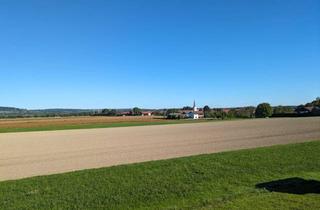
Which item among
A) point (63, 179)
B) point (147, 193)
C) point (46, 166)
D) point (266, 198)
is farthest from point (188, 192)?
point (46, 166)

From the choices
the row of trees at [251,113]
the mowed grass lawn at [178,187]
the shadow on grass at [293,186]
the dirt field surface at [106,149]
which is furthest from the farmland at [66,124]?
the shadow on grass at [293,186]

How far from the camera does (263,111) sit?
114m

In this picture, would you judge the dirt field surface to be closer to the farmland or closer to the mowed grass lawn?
the mowed grass lawn

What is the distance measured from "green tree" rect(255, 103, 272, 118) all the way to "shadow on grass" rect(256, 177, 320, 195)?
4091 inches

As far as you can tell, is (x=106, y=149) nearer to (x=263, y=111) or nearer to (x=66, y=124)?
(x=66, y=124)

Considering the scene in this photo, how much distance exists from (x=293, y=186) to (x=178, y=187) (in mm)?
3224

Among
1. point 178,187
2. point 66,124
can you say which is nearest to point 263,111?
point 66,124

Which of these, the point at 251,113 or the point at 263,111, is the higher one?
the point at 263,111

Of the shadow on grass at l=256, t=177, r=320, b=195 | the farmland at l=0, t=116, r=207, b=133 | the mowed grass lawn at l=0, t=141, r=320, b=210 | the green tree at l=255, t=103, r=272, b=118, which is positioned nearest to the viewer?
the mowed grass lawn at l=0, t=141, r=320, b=210

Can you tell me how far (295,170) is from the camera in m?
13.7

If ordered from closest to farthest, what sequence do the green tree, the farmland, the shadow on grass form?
the shadow on grass
the farmland
the green tree

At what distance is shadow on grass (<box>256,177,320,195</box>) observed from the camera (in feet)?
33.5

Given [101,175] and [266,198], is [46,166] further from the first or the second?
[266,198]

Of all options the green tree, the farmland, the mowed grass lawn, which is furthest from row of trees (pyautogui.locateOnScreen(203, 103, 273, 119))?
the mowed grass lawn
